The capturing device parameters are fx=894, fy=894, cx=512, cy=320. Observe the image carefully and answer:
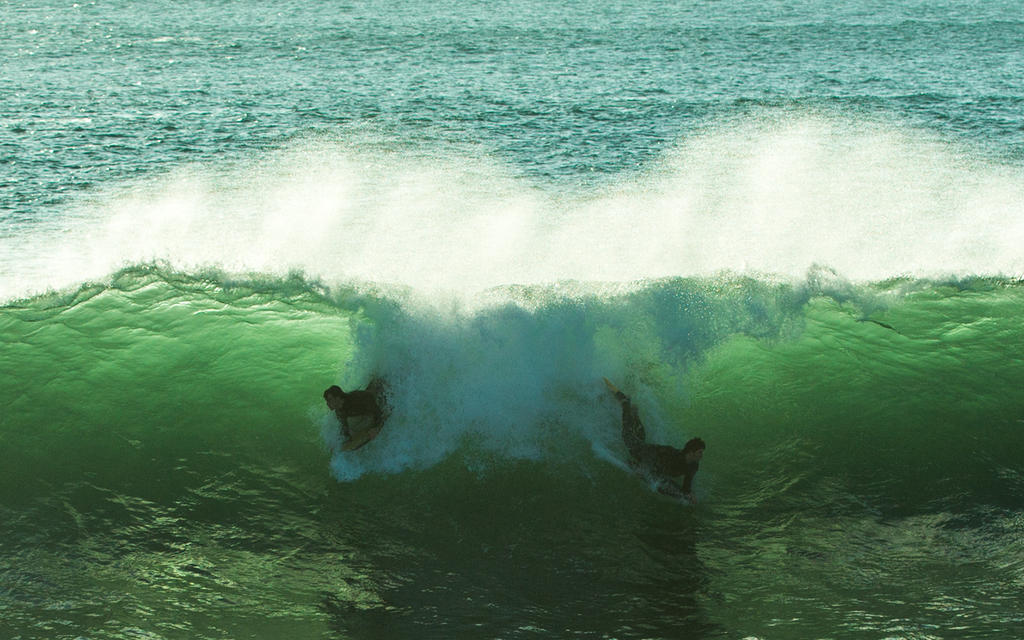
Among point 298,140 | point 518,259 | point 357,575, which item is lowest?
point 357,575

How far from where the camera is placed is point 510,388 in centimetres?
948

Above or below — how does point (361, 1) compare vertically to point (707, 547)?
above

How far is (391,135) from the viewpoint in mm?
23641

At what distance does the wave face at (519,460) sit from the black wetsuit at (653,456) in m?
0.27

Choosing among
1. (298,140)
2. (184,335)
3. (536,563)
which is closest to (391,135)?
(298,140)

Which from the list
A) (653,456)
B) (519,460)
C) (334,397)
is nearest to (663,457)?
(653,456)

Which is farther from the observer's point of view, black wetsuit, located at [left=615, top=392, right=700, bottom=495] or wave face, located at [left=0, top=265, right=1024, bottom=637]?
black wetsuit, located at [left=615, top=392, right=700, bottom=495]

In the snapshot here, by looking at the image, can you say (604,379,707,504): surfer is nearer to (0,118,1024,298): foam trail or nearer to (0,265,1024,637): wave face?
(0,265,1024,637): wave face

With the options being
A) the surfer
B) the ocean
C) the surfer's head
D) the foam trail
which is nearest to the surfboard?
the ocean

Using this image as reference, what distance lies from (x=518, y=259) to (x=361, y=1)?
123 ft

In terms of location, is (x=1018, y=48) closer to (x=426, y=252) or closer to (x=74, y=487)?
(x=426, y=252)

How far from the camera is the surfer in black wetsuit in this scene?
28.0 ft

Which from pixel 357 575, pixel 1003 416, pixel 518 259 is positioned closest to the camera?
pixel 357 575

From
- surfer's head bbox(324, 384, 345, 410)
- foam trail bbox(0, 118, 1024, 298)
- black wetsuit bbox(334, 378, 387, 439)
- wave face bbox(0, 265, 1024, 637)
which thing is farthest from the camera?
foam trail bbox(0, 118, 1024, 298)
